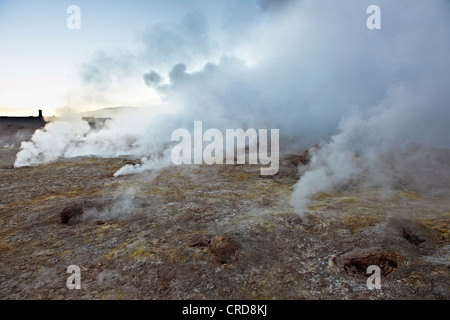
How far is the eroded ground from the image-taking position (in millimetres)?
4852

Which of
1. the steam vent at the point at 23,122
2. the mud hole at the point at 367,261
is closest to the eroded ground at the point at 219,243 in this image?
the mud hole at the point at 367,261

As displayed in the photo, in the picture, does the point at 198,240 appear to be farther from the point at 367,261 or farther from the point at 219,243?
the point at 367,261

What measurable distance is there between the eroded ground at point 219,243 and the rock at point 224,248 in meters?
0.02

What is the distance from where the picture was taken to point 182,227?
7.20m

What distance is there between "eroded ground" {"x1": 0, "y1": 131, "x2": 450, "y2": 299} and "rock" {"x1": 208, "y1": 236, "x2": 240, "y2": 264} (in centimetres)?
2

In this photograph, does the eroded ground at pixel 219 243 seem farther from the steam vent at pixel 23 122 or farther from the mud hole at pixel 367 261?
the steam vent at pixel 23 122

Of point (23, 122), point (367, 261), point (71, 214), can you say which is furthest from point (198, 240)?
point (23, 122)

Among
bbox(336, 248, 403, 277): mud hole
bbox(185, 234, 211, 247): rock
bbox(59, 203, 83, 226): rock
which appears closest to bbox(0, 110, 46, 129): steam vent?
bbox(59, 203, 83, 226): rock

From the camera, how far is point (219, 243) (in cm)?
616

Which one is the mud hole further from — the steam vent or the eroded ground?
the steam vent

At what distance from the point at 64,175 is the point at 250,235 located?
395 inches

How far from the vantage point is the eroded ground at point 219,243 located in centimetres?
485

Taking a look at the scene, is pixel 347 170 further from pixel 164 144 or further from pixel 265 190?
pixel 164 144
